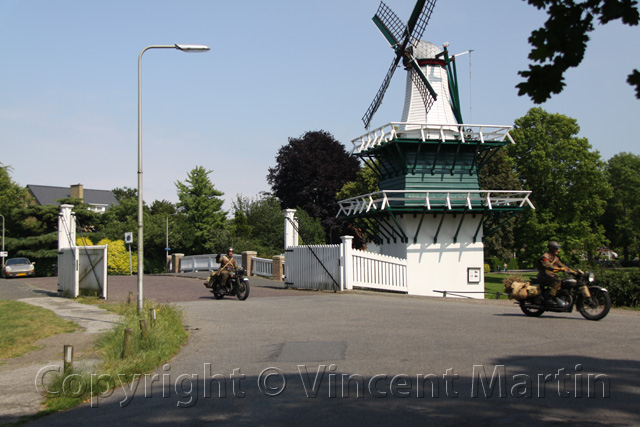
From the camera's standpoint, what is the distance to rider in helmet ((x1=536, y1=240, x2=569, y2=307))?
1291cm

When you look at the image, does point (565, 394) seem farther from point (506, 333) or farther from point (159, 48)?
point (159, 48)

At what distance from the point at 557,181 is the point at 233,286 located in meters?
36.3

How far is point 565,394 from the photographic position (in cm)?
668

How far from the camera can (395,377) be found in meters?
7.66

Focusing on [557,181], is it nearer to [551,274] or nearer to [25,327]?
[551,274]

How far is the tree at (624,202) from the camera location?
2749 inches

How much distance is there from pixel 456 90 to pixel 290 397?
30409 mm

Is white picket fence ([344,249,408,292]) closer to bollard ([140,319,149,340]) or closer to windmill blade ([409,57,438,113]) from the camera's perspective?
windmill blade ([409,57,438,113])

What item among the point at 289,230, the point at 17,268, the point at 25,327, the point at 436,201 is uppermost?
the point at 436,201

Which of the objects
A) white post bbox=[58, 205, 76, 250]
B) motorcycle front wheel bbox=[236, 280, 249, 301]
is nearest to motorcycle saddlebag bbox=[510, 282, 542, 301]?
motorcycle front wheel bbox=[236, 280, 249, 301]

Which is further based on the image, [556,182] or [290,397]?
[556,182]

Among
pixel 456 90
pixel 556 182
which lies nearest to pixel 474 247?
pixel 456 90

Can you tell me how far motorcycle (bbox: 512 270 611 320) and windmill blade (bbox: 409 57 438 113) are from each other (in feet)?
70.6

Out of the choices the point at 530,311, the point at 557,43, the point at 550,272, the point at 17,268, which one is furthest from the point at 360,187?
the point at 557,43
